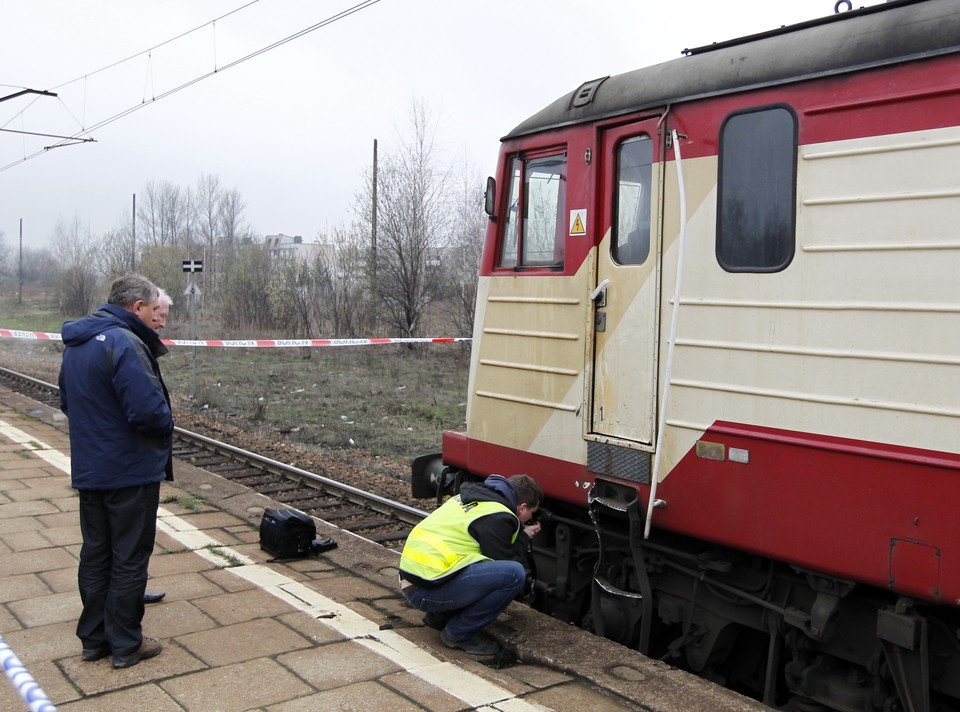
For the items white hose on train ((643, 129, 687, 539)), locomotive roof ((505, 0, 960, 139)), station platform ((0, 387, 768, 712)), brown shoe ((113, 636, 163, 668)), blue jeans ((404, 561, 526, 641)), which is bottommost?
station platform ((0, 387, 768, 712))

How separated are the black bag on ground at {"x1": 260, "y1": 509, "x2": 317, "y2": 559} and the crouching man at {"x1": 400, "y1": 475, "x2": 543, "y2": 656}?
70.3 inches

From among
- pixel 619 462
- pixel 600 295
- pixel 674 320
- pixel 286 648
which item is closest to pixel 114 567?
pixel 286 648

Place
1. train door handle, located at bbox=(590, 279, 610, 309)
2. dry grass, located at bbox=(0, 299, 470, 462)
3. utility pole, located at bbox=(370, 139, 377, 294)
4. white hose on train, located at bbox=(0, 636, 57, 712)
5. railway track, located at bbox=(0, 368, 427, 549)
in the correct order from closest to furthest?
white hose on train, located at bbox=(0, 636, 57, 712)
train door handle, located at bbox=(590, 279, 610, 309)
railway track, located at bbox=(0, 368, 427, 549)
dry grass, located at bbox=(0, 299, 470, 462)
utility pole, located at bbox=(370, 139, 377, 294)

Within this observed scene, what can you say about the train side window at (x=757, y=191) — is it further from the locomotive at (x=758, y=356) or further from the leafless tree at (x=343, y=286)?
the leafless tree at (x=343, y=286)

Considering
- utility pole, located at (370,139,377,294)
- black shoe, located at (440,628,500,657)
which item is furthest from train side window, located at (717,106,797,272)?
utility pole, located at (370,139,377,294)

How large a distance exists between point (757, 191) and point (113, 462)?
11.1 ft

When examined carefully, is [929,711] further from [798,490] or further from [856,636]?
[798,490]

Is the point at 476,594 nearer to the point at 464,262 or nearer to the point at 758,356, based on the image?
the point at 758,356

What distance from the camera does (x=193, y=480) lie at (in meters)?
9.05

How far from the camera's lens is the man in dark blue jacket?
4297mm

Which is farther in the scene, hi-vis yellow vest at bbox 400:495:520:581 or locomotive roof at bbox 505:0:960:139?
hi-vis yellow vest at bbox 400:495:520:581

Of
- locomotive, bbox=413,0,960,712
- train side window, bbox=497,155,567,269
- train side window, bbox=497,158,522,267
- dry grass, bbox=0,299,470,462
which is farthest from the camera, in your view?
dry grass, bbox=0,299,470,462

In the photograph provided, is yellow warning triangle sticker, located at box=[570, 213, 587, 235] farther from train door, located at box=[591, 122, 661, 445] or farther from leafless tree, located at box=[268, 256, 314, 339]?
leafless tree, located at box=[268, 256, 314, 339]

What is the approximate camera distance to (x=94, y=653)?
4398 mm
